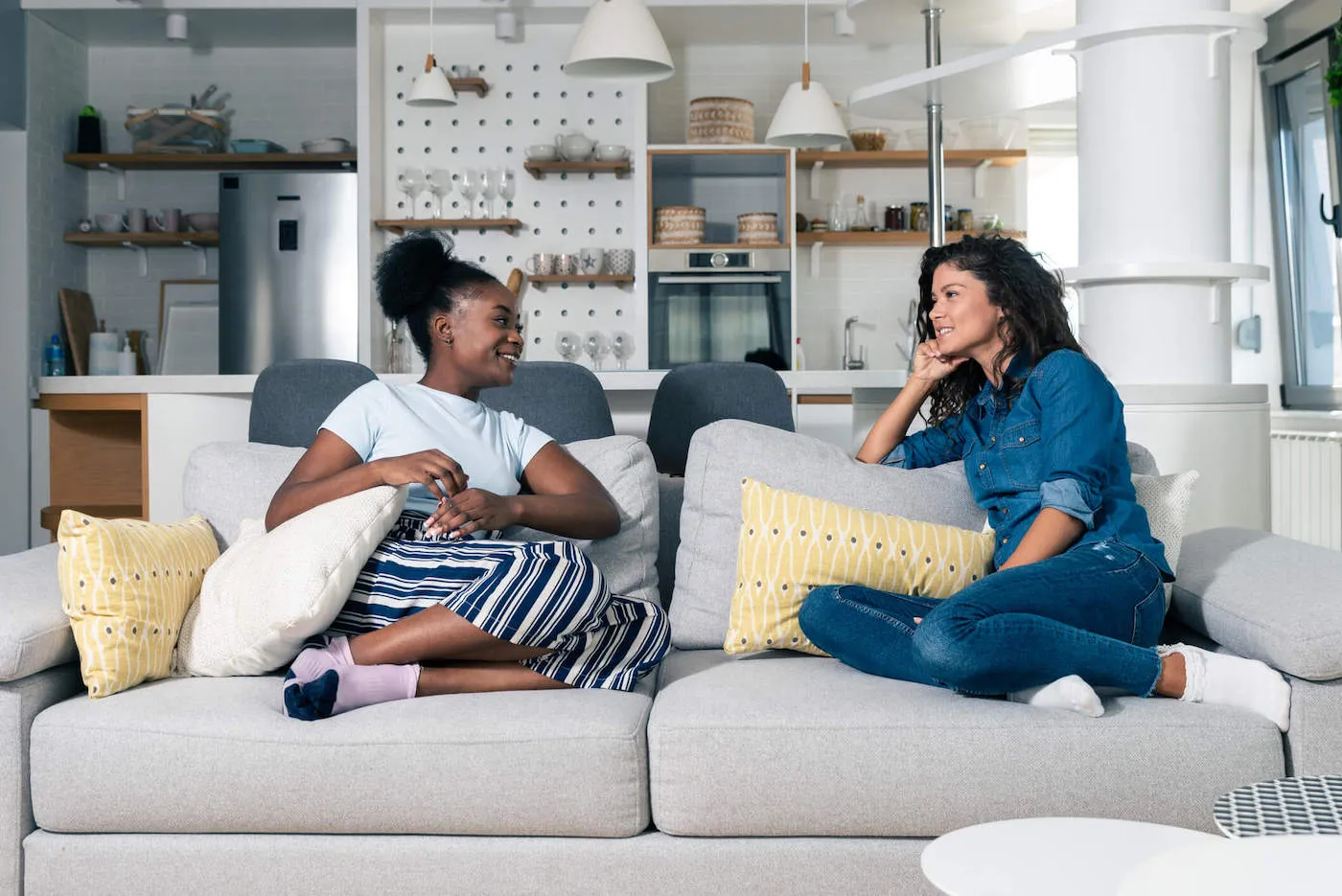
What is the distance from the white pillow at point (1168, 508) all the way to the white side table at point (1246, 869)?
100 cm

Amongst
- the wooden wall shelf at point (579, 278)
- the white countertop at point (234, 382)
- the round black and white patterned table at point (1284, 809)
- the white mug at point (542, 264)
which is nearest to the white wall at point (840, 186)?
the wooden wall shelf at point (579, 278)

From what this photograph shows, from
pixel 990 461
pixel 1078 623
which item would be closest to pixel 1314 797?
pixel 1078 623

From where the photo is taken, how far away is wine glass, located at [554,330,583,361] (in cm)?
597

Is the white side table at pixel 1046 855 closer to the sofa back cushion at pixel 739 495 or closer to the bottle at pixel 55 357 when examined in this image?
the sofa back cushion at pixel 739 495

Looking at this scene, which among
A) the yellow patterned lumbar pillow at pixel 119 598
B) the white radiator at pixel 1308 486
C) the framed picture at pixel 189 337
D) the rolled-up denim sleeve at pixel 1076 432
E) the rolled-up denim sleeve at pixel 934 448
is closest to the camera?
the yellow patterned lumbar pillow at pixel 119 598

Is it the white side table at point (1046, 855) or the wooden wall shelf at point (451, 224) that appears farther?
the wooden wall shelf at point (451, 224)

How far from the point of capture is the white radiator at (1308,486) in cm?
478

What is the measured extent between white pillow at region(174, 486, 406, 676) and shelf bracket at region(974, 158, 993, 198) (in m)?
4.96

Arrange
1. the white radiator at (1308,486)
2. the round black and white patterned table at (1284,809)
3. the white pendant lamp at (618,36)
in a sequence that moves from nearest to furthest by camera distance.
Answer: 1. the round black and white patterned table at (1284,809)
2. the white pendant lamp at (618,36)
3. the white radiator at (1308,486)

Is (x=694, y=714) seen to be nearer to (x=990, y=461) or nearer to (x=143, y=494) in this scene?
(x=990, y=461)

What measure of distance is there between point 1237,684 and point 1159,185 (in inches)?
70.6

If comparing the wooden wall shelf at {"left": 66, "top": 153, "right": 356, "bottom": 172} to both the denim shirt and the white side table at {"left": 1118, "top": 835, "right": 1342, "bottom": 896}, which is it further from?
the white side table at {"left": 1118, "top": 835, "right": 1342, "bottom": 896}

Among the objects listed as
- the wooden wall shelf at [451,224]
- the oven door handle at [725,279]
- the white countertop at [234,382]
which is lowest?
the white countertop at [234,382]

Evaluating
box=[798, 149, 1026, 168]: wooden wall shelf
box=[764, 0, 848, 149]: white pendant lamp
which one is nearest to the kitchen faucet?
box=[798, 149, 1026, 168]: wooden wall shelf
